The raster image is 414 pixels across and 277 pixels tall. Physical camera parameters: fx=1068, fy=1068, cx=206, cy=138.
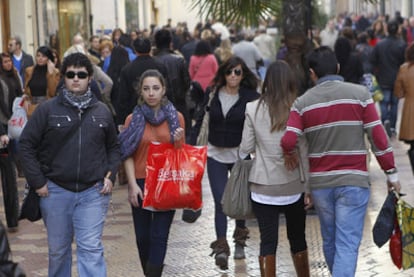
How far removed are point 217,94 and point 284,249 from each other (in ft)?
5.29

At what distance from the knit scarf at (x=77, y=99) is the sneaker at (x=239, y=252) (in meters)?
2.82

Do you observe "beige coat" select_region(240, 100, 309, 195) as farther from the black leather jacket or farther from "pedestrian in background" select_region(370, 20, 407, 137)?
"pedestrian in background" select_region(370, 20, 407, 137)

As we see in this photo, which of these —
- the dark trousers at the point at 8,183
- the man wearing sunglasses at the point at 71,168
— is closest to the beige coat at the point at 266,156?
the man wearing sunglasses at the point at 71,168

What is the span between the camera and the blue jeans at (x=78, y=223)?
6848mm

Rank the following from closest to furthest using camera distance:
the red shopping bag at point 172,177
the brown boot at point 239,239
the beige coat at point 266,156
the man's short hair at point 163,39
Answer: the beige coat at point 266,156 < the red shopping bag at point 172,177 < the brown boot at point 239,239 < the man's short hair at point 163,39

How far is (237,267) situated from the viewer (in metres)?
8.93

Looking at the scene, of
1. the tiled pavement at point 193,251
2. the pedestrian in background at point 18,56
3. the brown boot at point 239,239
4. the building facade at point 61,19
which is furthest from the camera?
the building facade at point 61,19

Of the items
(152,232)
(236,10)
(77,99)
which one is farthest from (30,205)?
(236,10)

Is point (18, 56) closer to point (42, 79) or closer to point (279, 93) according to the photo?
point (42, 79)

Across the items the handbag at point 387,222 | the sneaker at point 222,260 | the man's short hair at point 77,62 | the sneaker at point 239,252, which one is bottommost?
the sneaker at point 239,252

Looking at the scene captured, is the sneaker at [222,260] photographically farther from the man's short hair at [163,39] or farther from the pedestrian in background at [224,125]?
the man's short hair at [163,39]

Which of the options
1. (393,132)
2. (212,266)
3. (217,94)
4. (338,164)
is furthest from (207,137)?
(393,132)

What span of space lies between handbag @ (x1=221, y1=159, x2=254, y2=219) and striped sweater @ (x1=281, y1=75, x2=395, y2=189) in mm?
620

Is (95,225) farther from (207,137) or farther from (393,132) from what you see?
(393,132)
